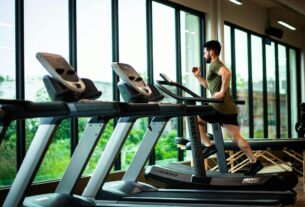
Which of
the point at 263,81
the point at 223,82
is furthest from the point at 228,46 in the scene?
the point at 223,82

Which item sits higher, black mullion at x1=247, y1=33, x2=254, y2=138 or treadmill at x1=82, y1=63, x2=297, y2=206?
black mullion at x1=247, y1=33, x2=254, y2=138

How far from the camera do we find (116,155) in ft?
12.9

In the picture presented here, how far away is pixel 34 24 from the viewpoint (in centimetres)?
509

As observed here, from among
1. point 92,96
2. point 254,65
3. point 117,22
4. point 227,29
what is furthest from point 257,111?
point 92,96

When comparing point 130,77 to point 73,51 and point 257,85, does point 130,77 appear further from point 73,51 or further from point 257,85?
point 257,85

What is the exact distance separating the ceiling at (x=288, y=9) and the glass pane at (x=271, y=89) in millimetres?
718

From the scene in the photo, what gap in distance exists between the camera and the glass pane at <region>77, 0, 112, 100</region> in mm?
5680

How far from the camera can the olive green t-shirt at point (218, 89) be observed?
5.05 m

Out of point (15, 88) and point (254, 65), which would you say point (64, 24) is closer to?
point (15, 88)

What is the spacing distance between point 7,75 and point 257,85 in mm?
6246

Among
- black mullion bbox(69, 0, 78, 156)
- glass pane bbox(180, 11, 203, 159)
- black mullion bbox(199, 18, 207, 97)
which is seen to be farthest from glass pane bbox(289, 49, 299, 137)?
black mullion bbox(69, 0, 78, 156)

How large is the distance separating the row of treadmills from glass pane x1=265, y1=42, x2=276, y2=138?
5577 mm

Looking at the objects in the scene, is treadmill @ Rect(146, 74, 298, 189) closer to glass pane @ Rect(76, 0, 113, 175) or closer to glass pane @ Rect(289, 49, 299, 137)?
glass pane @ Rect(76, 0, 113, 175)

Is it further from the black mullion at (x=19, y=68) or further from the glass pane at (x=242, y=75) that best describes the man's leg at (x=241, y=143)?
the glass pane at (x=242, y=75)
